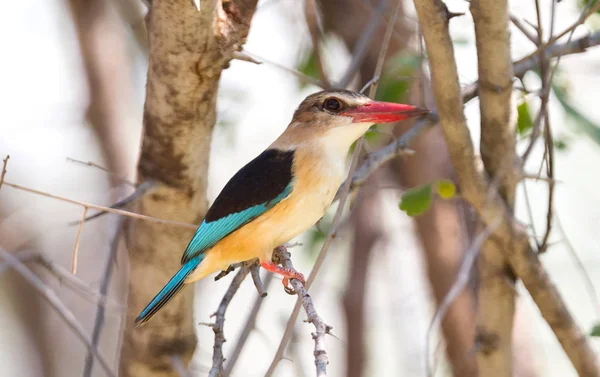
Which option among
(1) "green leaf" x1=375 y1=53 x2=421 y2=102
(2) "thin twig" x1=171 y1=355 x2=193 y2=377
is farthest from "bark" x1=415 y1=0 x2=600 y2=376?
(2) "thin twig" x1=171 y1=355 x2=193 y2=377

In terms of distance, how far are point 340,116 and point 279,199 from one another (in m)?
0.38

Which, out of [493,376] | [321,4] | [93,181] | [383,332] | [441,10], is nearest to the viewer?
[441,10]

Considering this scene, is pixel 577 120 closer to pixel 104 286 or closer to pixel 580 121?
pixel 580 121

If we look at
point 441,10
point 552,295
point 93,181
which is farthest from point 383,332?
point 441,10

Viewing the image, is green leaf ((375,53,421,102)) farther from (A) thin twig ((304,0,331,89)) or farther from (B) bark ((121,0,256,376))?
(B) bark ((121,0,256,376))

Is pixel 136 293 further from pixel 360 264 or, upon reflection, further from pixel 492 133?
pixel 360 264

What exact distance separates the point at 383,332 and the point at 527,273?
11.8ft

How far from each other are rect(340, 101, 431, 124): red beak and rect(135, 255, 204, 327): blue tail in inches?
28.2

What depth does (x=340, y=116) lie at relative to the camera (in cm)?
283

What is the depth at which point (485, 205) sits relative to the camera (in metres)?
2.83

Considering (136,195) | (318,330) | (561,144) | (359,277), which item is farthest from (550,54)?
(359,277)

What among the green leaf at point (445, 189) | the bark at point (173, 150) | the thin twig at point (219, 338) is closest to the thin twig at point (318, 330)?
the thin twig at point (219, 338)

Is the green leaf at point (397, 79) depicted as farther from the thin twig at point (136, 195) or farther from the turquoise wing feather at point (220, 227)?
the thin twig at point (136, 195)

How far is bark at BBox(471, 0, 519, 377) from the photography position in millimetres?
2625
